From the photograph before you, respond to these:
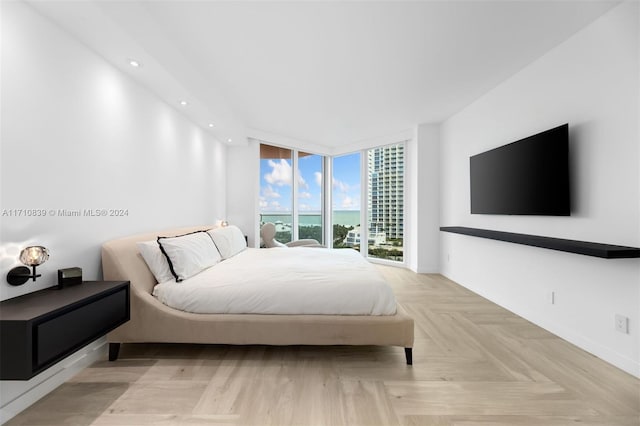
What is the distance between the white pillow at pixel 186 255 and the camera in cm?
236

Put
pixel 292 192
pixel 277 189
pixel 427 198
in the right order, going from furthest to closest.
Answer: pixel 292 192 < pixel 277 189 < pixel 427 198

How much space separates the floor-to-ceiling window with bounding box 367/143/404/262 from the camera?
5.64 m

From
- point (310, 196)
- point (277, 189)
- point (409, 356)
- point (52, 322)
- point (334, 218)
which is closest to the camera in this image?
point (52, 322)

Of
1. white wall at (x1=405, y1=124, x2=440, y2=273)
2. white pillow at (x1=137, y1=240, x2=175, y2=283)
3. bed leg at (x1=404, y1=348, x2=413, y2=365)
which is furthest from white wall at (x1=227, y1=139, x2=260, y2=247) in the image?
bed leg at (x1=404, y1=348, x2=413, y2=365)

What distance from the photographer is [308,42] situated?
98.4 inches

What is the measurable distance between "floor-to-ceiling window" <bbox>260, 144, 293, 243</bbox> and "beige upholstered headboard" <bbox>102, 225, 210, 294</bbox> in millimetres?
3398

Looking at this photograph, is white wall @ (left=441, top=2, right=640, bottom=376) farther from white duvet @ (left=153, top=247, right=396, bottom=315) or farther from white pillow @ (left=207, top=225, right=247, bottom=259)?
white pillow @ (left=207, top=225, right=247, bottom=259)

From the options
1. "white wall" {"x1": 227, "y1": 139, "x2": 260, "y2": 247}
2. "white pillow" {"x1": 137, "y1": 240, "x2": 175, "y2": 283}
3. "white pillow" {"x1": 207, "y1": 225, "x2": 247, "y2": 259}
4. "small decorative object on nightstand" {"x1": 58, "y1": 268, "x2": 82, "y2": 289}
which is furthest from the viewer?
"white wall" {"x1": 227, "y1": 139, "x2": 260, "y2": 247}

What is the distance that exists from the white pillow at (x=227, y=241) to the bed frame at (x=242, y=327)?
1201 mm

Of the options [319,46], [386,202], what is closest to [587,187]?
[319,46]

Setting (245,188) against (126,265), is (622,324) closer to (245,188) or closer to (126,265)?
(126,265)

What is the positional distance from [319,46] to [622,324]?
3.27 m

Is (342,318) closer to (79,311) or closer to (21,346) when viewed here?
(79,311)

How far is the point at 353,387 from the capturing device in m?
1.79
